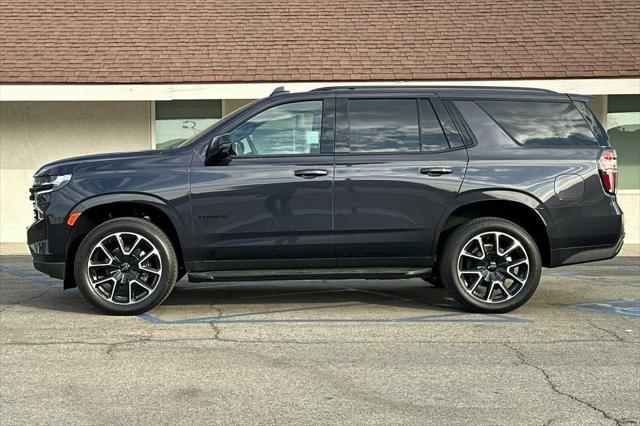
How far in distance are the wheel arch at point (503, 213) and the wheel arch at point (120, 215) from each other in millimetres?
2286

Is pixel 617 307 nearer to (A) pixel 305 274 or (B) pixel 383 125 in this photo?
(B) pixel 383 125

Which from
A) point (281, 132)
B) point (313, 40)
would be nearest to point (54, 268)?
point (281, 132)

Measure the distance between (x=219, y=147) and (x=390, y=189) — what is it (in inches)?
60.1

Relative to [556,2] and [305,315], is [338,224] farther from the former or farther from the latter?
[556,2]

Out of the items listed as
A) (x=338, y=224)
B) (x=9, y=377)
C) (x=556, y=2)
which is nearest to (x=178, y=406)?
(x=9, y=377)

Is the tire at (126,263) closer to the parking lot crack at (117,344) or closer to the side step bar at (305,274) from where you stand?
the side step bar at (305,274)

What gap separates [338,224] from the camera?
28.2 feet

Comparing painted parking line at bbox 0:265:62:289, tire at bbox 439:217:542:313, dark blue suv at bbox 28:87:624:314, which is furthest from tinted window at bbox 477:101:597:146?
painted parking line at bbox 0:265:62:289

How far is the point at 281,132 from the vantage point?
8734 mm

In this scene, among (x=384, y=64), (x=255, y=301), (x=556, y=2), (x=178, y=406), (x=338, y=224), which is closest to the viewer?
(x=178, y=406)

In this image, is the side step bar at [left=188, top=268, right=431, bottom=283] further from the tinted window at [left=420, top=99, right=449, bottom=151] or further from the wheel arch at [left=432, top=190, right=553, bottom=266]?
the tinted window at [left=420, top=99, right=449, bottom=151]

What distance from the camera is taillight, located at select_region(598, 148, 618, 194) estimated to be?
874cm

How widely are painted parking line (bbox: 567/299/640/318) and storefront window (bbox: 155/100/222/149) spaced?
9.25m

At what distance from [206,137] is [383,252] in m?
1.87
